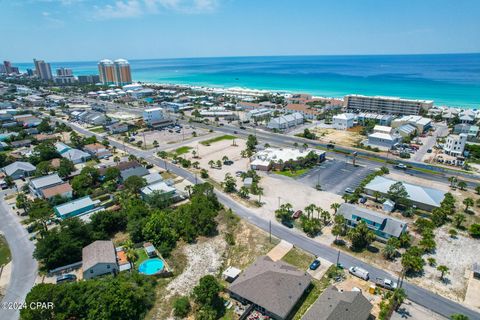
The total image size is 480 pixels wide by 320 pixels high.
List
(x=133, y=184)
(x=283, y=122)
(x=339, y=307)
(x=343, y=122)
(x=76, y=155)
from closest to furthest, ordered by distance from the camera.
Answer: (x=339, y=307), (x=133, y=184), (x=76, y=155), (x=343, y=122), (x=283, y=122)

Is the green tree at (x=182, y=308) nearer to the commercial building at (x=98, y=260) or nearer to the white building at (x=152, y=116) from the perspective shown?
the commercial building at (x=98, y=260)

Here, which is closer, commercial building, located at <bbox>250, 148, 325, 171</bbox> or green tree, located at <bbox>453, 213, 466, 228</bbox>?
green tree, located at <bbox>453, 213, 466, 228</bbox>

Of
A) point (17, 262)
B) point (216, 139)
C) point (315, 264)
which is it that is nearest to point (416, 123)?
point (216, 139)

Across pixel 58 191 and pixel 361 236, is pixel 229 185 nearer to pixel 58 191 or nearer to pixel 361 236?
pixel 361 236

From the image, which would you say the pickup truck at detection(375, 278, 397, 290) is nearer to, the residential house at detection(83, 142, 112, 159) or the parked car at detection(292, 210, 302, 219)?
the parked car at detection(292, 210, 302, 219)

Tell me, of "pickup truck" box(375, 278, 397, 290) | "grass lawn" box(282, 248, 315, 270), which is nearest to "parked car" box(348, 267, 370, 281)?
"pickup truck" box(375, 278, 397, 290)

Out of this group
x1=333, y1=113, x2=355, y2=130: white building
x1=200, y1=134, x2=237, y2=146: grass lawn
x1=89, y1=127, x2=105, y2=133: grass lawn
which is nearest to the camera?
x1=200, y1=134, x2=237, y2=146: grass lawn
